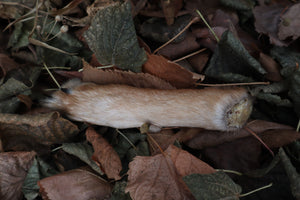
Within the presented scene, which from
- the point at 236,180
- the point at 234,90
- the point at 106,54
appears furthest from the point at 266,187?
the point at 106,54

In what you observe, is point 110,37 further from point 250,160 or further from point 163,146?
point 250,160

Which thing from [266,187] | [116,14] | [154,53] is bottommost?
[266,187]

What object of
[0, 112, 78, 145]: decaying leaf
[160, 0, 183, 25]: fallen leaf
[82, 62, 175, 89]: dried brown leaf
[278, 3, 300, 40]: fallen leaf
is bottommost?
[0, 112, 78, 145]: decaying leaf

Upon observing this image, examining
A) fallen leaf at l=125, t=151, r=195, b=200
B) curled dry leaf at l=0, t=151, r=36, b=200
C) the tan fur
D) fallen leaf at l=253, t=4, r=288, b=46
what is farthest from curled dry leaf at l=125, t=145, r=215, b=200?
fallen leaf at l=253, t=4, r=288, b=46

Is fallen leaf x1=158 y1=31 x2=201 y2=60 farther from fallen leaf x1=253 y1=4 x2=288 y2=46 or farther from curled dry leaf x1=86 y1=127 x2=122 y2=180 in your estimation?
curled dry leaf x1=86 y1=127 x2=122 y2=180

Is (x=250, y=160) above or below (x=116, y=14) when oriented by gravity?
below

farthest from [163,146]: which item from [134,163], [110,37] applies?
[110,37]

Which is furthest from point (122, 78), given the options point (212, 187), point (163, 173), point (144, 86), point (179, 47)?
point (212, 187)

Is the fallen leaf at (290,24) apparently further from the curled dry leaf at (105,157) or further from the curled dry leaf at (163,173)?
the curled dry leaf at (105,157)

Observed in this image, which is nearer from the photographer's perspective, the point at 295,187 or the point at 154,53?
the point at 295,187
